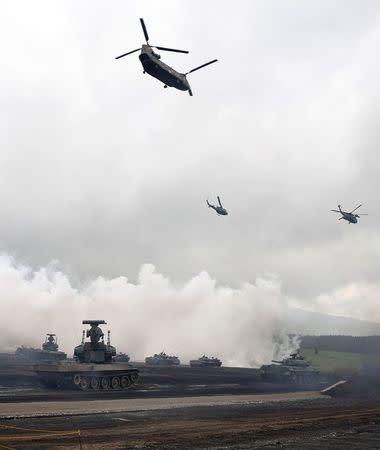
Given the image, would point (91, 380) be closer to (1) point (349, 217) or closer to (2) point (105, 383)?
(2) point (105, 383)

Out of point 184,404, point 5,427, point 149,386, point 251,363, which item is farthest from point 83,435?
point 251,363

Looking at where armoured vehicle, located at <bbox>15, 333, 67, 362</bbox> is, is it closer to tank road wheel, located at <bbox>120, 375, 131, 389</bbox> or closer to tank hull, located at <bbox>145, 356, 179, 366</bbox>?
tank hull, located at <bbox>145, 356, 179, 366</bbox>

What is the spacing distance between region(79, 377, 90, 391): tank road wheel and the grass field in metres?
43.2

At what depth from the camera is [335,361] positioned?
3374 inches

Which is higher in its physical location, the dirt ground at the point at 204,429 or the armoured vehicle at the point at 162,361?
the armoured vehicle at the point at 162,361

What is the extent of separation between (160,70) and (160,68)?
133mm

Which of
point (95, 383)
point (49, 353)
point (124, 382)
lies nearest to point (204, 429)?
point (95, 383)

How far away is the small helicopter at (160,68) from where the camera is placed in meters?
28.6

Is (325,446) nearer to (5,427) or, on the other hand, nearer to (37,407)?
(5,427)

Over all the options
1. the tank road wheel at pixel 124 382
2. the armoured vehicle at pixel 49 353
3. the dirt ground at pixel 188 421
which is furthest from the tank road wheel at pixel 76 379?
the armoured vehicle at pixel 49 353

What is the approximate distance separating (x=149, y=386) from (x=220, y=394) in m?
7.03

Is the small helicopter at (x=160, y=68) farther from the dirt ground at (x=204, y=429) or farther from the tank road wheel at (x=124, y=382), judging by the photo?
the tank road wheel at (x=124, y=382)

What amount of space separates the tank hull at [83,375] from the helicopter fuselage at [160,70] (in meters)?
19.7

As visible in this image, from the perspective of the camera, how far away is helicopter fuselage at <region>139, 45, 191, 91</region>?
28.5 metres
